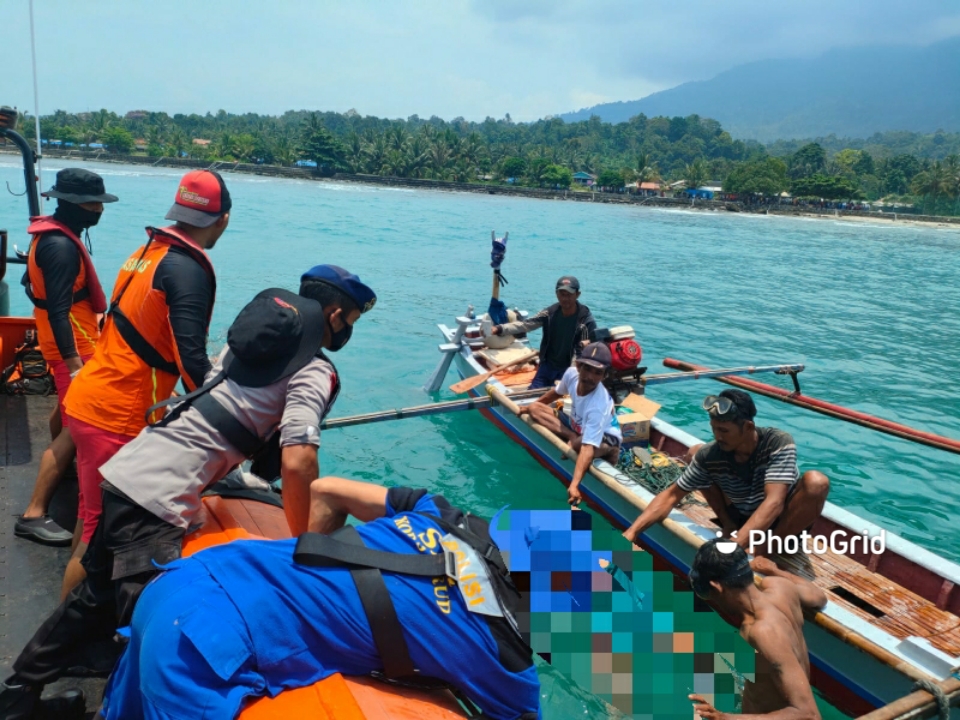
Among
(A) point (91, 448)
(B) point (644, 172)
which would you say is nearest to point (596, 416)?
(A) point (91, 448)

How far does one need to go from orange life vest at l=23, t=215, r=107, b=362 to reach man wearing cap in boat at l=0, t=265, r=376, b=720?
200 centimetres

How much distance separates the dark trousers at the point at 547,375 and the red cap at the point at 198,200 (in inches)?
241

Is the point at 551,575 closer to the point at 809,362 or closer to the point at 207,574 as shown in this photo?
the point at 207,574

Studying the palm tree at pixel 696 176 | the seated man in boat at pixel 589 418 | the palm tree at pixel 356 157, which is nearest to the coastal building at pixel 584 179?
the palm tree at pixel 696 176

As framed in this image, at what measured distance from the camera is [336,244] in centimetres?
3591

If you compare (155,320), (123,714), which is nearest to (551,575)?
(123,714)

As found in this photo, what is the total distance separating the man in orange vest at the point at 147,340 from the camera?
9.76 ft

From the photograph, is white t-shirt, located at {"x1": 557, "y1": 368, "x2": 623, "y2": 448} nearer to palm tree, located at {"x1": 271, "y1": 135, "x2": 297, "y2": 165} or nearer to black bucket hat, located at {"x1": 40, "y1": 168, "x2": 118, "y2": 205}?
black bucket hat, located at {"x1": 40, "y1": 168, "x2": 118, "y2": 205}

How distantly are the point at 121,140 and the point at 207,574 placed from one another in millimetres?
115538

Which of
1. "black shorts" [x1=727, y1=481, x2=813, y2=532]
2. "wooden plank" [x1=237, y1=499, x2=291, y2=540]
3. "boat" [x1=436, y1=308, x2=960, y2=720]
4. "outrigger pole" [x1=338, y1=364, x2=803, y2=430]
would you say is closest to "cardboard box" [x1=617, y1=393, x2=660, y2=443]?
"boat" [x1=436, y1=308, x2=960, y2=720]

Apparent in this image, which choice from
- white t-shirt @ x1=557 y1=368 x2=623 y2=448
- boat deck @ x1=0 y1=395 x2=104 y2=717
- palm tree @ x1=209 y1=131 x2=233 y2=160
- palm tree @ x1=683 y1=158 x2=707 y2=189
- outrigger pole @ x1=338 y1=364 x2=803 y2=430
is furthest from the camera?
palm tree @ x1=683 y1=158 x2=707 y2=189

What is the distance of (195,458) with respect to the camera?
2.49 meters

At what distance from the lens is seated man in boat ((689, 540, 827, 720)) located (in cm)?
334

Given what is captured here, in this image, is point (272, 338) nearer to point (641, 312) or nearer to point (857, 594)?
point (857, 594)
